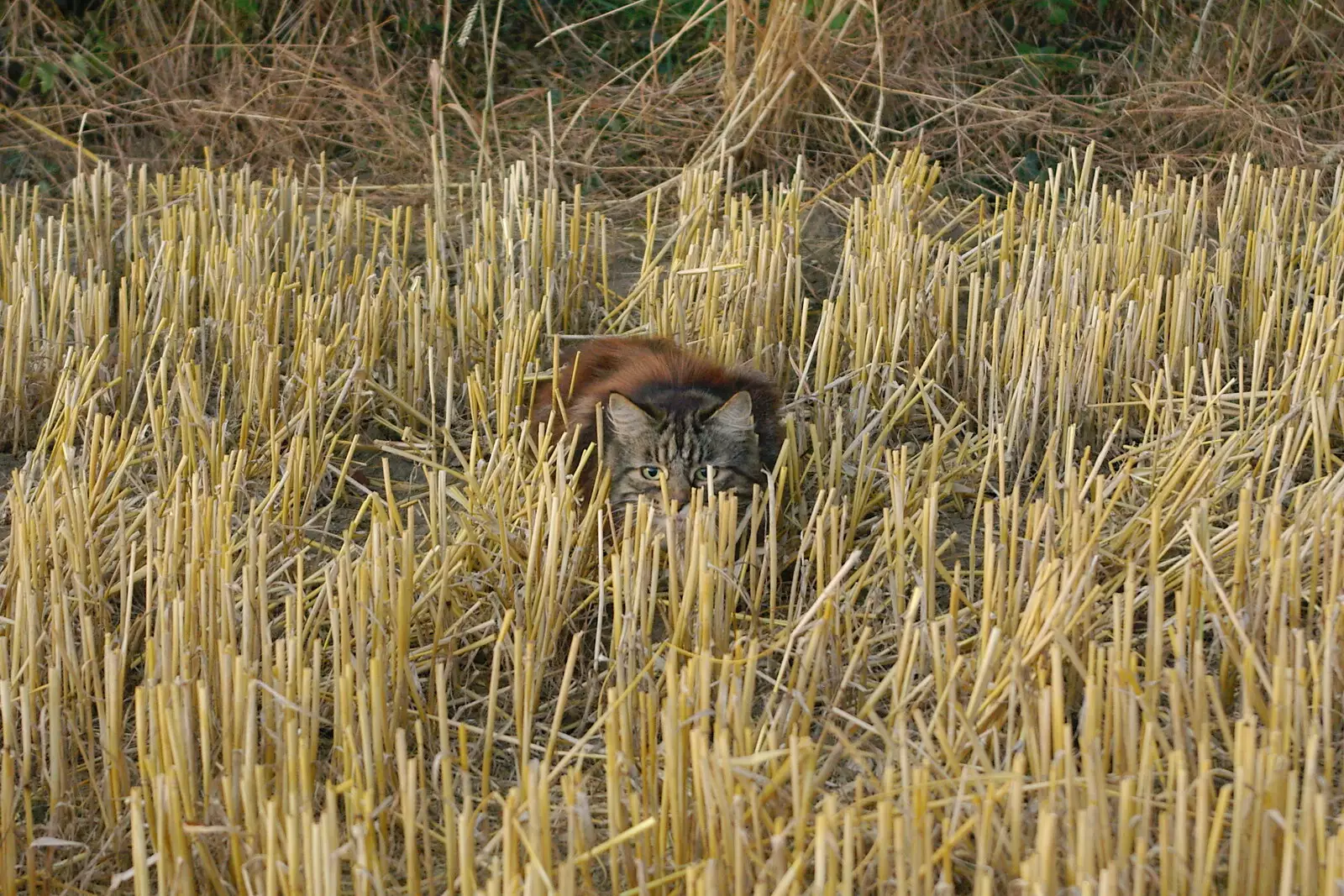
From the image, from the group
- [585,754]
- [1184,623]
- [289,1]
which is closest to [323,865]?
[585,754]

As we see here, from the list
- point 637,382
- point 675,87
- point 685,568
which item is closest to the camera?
point 685,568

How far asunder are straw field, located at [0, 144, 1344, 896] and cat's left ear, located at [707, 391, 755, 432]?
133 millimetres

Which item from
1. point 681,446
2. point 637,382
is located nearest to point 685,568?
point 681,446

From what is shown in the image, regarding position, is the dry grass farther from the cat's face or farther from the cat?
the cat's face

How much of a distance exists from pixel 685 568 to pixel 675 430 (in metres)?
0.61

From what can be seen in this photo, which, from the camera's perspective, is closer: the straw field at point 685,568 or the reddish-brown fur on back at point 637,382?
the straw field at point 685,568

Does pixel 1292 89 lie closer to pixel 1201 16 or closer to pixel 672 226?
pixel 1201 16

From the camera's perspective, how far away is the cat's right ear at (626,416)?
140 inches

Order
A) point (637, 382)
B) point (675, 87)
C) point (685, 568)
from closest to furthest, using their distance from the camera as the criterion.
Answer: point (685, 568) < point (637, 382) < point (675, 87)

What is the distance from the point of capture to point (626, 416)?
3588mm

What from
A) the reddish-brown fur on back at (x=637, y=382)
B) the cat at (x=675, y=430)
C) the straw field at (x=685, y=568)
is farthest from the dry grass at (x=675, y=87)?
the cat at (x=675, y=430)

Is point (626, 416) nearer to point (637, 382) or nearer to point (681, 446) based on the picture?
point (681, 446)

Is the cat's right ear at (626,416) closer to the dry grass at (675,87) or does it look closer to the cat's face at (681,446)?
the cat's face at (681,446)

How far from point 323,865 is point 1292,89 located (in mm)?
6631
